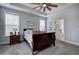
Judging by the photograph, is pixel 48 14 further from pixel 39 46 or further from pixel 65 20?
pixel 39 46

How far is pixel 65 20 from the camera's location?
15.4 feet

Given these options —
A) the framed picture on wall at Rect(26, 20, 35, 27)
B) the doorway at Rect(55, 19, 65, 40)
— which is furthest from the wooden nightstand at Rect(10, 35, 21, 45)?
the doorway at Rect(55, 19, 65, 40)

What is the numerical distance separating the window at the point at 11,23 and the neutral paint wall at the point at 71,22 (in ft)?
10.8

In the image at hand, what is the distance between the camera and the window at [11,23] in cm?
423

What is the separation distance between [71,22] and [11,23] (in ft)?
12.5

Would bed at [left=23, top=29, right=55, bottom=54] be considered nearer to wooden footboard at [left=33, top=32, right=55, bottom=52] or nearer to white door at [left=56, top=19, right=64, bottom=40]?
wooden footboard at [left=33, top=32, right=55, bottom=52]

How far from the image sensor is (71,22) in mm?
4234

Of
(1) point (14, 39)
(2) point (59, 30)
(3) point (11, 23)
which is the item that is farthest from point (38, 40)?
(2) point (59, 30)

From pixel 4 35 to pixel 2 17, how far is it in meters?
1.07

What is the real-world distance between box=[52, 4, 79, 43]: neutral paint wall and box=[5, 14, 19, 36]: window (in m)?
3.30

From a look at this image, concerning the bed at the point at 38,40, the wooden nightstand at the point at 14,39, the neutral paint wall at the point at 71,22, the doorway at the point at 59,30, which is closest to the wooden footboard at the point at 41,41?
the bed at the point at 38,40

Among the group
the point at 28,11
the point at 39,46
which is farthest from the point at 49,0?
the point at 28,11

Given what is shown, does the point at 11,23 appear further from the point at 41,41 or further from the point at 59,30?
the point at 59,30

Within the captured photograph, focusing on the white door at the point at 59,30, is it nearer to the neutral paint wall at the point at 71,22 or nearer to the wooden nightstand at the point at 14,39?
the neutral paint wall at the point at 71,22
